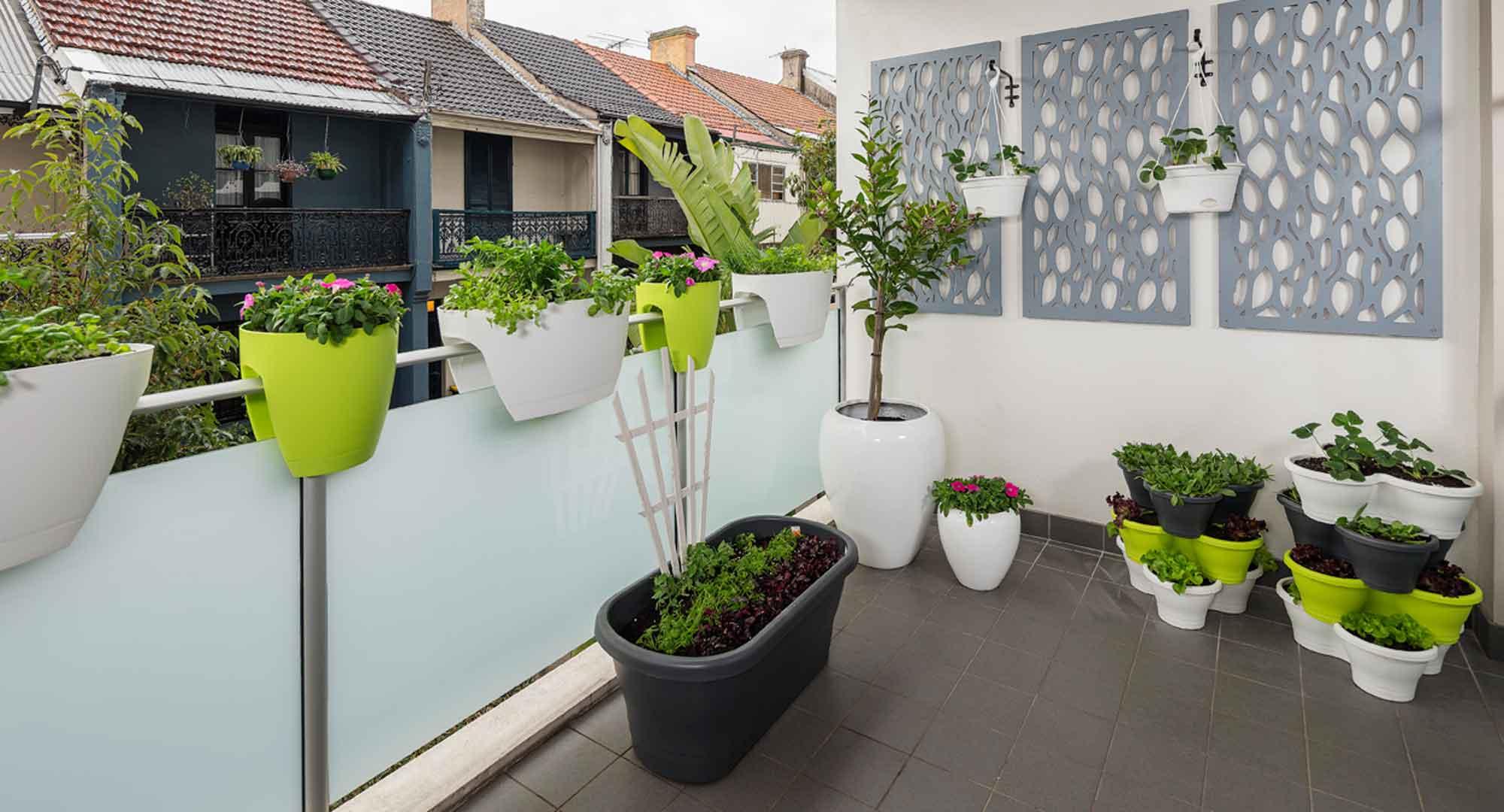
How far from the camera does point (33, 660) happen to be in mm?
1122

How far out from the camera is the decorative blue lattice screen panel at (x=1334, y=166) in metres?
2.42

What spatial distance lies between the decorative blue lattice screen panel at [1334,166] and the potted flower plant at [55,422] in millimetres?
3113

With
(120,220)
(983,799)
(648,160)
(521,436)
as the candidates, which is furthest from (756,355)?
(120,220)

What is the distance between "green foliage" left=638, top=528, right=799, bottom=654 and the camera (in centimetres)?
183

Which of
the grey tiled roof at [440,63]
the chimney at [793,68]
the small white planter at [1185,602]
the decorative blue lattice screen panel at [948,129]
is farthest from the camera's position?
the chimney at [793,68]

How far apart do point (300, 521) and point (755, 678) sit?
1.04 metres

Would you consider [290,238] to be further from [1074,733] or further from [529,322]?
[1074,733]

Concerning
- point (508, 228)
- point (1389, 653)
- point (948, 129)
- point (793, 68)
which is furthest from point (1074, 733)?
point (793, 68)

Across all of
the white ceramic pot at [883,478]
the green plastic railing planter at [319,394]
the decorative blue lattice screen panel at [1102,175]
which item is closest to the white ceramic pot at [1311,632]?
the decorative blue lattice screen panel at [1102,175]

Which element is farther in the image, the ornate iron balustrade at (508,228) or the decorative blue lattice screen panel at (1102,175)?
the ornate iron balustrade at (508,228)

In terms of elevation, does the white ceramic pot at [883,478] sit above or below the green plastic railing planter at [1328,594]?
above

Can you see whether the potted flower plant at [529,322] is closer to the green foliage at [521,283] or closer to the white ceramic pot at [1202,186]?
the green foliage at [521,283]

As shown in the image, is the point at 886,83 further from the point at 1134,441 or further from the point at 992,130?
the point at 1134,441

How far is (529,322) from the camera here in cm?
171
